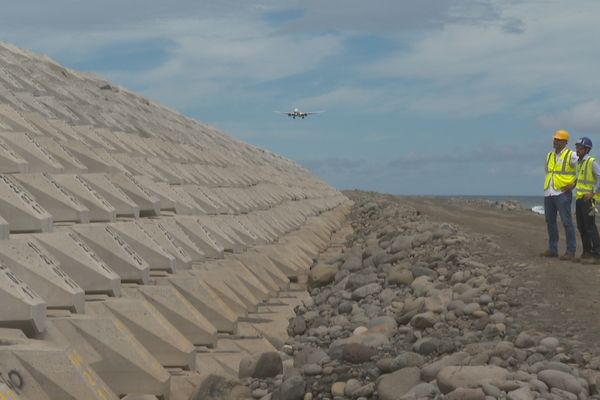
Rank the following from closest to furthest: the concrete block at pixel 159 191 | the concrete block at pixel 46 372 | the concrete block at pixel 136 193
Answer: the concrete block at pixel 46 372 < the concrete block at pixel 136 193 < the concrete block at pixel 159 191

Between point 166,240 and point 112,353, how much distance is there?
3614mm

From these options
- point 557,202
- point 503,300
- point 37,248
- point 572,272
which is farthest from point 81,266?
point 557,202

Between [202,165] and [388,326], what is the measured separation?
1075 centimetres

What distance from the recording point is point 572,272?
12.2 m

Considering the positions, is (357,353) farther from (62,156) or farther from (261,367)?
(62,156)

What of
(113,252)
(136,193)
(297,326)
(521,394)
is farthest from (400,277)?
(521,394)

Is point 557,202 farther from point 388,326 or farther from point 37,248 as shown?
point 37,248

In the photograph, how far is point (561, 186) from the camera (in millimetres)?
13719

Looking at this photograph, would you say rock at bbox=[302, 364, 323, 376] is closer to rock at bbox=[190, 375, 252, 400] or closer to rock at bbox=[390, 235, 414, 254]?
rock at bbox=[190, 375, 252, 400]

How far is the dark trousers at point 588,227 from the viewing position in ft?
44.7

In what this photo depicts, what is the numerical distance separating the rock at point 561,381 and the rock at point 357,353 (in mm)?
1921

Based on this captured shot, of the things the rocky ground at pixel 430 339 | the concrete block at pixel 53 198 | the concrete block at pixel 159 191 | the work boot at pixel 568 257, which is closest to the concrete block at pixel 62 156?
the concrete block at pixel 53 198

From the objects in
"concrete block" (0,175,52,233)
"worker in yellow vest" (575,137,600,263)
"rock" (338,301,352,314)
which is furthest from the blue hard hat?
"concrete block" (0,175,52,233)

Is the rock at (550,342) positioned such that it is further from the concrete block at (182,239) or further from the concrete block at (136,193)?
the concrete block at (136,193)
